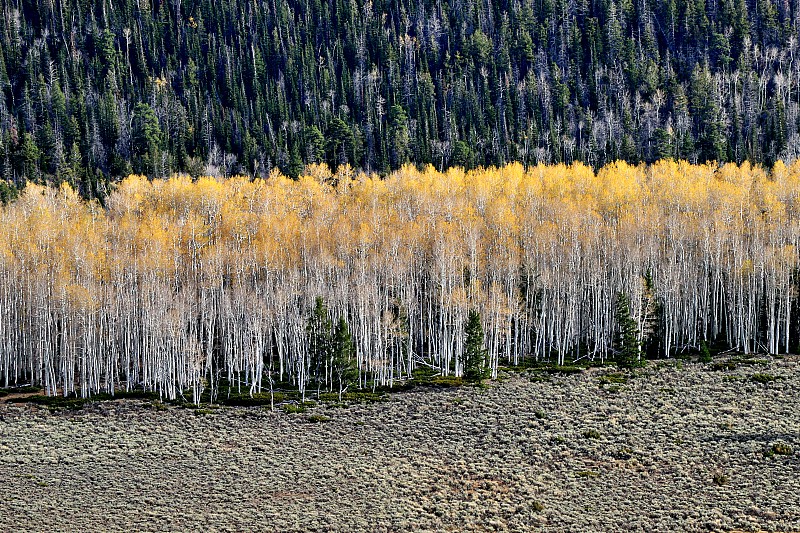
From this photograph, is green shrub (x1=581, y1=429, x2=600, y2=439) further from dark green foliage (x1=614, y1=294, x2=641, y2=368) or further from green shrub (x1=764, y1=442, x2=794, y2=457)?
dark green foliage (x1=614, y1=294, x2=641, y2=368)

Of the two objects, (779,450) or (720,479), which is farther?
(779,450)

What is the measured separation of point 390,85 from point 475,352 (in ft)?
389

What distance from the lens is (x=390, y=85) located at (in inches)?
6841

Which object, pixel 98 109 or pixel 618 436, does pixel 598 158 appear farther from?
pixel 618 436

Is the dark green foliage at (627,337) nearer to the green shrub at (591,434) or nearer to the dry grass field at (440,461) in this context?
the dry grass field at (440,461)

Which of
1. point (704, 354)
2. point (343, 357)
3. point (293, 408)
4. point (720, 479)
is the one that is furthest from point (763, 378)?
point (293, 408)

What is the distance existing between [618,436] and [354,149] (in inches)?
4200

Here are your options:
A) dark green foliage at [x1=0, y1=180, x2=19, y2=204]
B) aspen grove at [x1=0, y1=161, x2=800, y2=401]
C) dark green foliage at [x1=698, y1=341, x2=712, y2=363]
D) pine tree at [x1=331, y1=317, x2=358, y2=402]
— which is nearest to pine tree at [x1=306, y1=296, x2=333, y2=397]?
pine tree at [x1=331, y1=317, x2=358, y2=402]

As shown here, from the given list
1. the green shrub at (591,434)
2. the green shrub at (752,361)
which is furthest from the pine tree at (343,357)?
the green shrub at (752,361)

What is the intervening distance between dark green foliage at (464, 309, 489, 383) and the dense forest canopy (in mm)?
77497

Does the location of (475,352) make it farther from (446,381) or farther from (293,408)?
(293,408)

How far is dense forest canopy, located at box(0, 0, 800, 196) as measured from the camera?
144125mm

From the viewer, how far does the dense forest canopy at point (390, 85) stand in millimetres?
144125

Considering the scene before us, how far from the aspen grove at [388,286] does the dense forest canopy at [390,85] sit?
5194 cm
